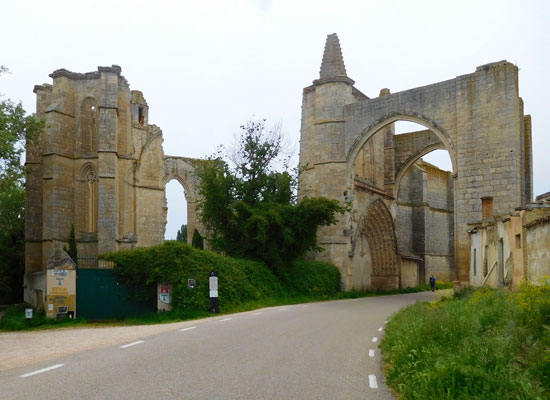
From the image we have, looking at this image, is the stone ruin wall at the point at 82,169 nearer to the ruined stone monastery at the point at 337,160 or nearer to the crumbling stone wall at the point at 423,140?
the ruined stone monastery at the point at 337,160

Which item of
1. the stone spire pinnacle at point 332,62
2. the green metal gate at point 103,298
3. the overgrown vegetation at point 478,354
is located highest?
the stone spire pinnacle at point 332,62

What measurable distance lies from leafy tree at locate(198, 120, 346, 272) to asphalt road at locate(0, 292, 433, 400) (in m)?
11.8

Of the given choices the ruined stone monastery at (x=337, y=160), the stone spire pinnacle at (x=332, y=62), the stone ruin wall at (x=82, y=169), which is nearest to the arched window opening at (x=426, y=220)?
the ruined stone monastery at (x=337, y=160)

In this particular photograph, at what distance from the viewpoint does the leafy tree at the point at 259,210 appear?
2281 centimetres

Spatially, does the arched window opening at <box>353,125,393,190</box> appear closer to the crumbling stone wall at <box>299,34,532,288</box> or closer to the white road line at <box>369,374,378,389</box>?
the crumbling stone wall at <box>299,34,532,288</box>

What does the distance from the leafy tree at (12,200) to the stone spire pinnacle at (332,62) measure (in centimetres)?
1383

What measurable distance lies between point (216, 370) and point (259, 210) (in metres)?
16.2

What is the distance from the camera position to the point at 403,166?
33.5m

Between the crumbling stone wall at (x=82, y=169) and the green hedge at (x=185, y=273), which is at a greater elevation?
the crumbling stone wall at (x=82, y=169)

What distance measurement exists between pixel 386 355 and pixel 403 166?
26.2 meters

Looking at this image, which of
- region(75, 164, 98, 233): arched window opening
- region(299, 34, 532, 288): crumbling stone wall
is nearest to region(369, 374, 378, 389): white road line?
region(299, 34, 532, 288): crumbling stone wall

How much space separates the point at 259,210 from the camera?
22984mm

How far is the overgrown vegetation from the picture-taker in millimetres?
5074

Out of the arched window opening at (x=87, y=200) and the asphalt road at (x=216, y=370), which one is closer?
the asphalt road at (x=216, y=370)
